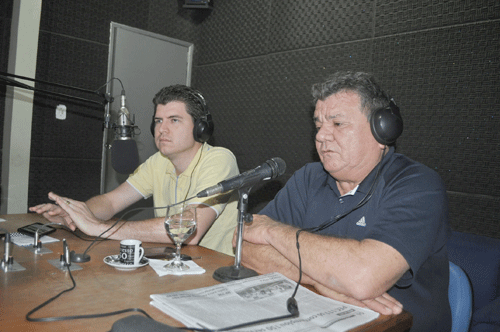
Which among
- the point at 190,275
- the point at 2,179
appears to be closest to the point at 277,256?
the point at 190,275

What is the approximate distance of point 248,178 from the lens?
118cm

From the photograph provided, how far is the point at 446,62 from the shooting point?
2.03m

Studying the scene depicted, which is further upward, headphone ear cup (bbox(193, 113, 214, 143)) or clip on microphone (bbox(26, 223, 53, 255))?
headphone ear cup (bbox(193, 113, 214, 143))

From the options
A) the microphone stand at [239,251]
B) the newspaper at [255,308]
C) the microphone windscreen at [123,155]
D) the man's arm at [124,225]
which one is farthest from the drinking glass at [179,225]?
the microphone windscreen at [123,155]

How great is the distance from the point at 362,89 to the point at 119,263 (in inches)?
42.2

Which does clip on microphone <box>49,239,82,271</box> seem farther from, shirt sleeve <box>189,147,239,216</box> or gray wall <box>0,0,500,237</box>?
gray wall <box>0,0,500,237</box>

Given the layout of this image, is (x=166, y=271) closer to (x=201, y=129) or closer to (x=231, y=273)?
(x=231, y=273)

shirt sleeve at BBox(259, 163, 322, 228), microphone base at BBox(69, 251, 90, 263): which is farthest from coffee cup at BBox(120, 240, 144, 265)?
shirt sleeve at BBox(259, 163, 322, 228)

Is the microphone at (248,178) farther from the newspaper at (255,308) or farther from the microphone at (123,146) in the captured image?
the microphone at (123,146)

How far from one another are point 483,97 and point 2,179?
3013 millimetres

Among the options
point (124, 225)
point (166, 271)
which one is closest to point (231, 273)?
point (166, 271)

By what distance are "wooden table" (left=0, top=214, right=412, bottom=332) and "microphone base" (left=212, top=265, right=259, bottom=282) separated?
0.09ft

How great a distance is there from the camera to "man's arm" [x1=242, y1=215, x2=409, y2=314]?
1.02m

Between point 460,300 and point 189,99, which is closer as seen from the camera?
point 460,300
